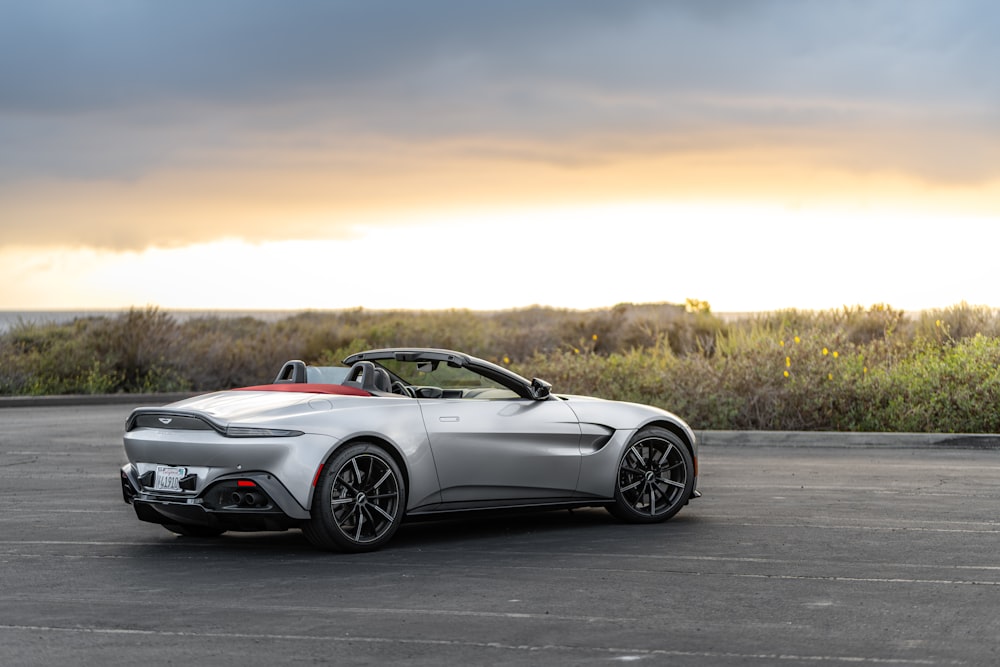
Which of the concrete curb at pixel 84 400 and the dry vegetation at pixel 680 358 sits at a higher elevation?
the dry vegetation at pixel 680 358

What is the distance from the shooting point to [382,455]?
888cm

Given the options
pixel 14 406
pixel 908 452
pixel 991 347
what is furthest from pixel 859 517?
pixel 14 406

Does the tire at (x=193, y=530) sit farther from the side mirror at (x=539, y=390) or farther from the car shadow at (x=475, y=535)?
the side mirror at (x=539, y=390)

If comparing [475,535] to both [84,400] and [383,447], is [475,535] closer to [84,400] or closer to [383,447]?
[383,447]

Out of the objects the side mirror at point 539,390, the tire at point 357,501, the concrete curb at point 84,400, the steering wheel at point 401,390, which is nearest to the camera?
the tire at point 357,501

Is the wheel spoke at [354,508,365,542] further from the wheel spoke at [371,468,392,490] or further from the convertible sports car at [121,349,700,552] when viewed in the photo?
the wheel spoke at [371,468,392,490]

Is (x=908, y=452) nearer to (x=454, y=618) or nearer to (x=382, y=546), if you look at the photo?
(x=382, y=546)

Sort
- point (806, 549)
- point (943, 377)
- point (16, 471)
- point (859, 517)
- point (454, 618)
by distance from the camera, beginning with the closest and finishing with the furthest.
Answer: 1. point (454, 618)
2. point (806, 549)
3. point (859, 517)
4. point (16, 471)
5. point (943, 377)

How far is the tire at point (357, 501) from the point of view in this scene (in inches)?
338

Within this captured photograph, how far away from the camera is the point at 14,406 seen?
25016mm

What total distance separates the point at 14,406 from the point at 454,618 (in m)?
20.3

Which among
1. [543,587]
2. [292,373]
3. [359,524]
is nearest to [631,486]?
[359,524]

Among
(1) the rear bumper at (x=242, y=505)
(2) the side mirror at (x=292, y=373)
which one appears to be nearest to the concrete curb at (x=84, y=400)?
(2) the side mirror at (x=292, y=373)

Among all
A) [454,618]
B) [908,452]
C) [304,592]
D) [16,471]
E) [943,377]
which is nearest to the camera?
[454,618]
